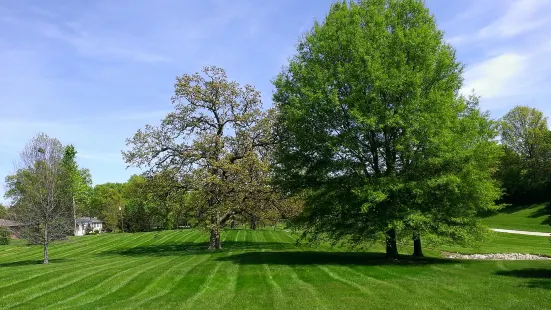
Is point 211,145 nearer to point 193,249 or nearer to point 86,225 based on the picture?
point 193,249

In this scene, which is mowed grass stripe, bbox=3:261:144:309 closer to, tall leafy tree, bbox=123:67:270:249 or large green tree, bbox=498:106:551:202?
tall leafy tree, bbox=123:67:270:249

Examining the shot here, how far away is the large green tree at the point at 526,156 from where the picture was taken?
62125 millimetres

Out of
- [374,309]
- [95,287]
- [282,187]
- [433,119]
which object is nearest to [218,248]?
[282,187]

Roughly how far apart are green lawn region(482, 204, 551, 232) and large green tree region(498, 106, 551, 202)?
2973 millimetres

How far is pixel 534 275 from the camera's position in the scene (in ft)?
49.2

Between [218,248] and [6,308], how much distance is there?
2002 centimetres

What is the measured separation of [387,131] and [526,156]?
5770 centimetres

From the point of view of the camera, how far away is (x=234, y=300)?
11.7 metres

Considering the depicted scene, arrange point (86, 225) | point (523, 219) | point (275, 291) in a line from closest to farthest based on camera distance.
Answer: point (275, 291), point (523, 219), point (86, 225)

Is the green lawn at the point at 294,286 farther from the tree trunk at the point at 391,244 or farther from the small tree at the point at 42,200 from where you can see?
the small tree at the point at 42,200

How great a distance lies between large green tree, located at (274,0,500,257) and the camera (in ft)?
60.2

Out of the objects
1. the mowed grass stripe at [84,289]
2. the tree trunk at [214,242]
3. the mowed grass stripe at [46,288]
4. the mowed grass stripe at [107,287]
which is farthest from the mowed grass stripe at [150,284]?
the tree trunk at [214,242]

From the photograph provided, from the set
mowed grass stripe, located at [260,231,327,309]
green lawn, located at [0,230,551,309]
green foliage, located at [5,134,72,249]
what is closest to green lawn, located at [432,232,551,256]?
green lawn, located at [0,230,551,309]

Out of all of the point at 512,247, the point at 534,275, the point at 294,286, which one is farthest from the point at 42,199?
the point at 512,247
